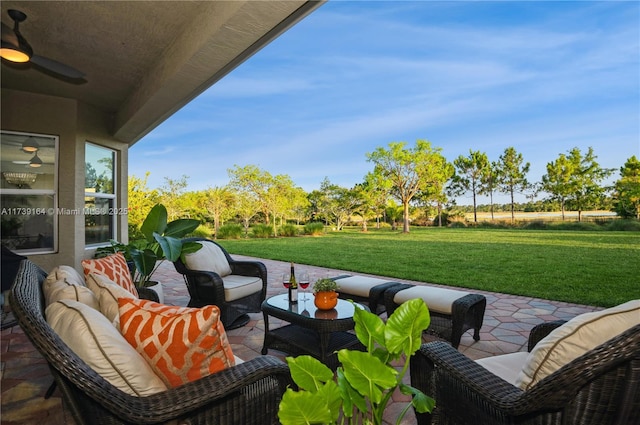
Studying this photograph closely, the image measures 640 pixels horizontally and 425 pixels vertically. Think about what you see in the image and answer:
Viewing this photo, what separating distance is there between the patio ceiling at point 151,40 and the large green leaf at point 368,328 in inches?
85.5

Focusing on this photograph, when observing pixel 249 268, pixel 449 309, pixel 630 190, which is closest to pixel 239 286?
pixel 249 268

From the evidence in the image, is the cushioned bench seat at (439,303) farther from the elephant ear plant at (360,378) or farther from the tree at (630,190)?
the tree at (630,190)

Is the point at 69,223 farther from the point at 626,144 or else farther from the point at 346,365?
the point at 626,144

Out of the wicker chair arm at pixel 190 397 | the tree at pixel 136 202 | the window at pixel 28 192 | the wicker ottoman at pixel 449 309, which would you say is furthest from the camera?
the tree at pixel 136 202

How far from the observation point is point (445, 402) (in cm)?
149

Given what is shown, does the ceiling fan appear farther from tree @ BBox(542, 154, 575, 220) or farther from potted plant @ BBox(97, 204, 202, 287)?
tree @ BBox(542, 154, 575, 220)

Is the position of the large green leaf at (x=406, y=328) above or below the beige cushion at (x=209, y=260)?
above

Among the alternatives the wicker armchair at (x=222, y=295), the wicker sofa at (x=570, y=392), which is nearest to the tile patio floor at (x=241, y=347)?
the wicker armchair at (x=222, y=295)

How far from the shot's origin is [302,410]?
0.69m

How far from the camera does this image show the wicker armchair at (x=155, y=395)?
0.98 meters

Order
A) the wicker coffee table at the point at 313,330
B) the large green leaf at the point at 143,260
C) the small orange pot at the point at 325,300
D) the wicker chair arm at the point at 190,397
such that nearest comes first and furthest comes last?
the wicker chair arm at the point at 190,397 → the wicker coffee table at the point at 313,330 → the small orange pot at the point at 325,300 → the large green leaf at the point at 143,260

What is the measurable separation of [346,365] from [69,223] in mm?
5794

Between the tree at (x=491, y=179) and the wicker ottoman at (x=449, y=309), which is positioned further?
the tree at (x=491, y=179)

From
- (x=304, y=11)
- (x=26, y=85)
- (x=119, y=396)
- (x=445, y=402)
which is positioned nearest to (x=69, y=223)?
(x=26, y=85)
